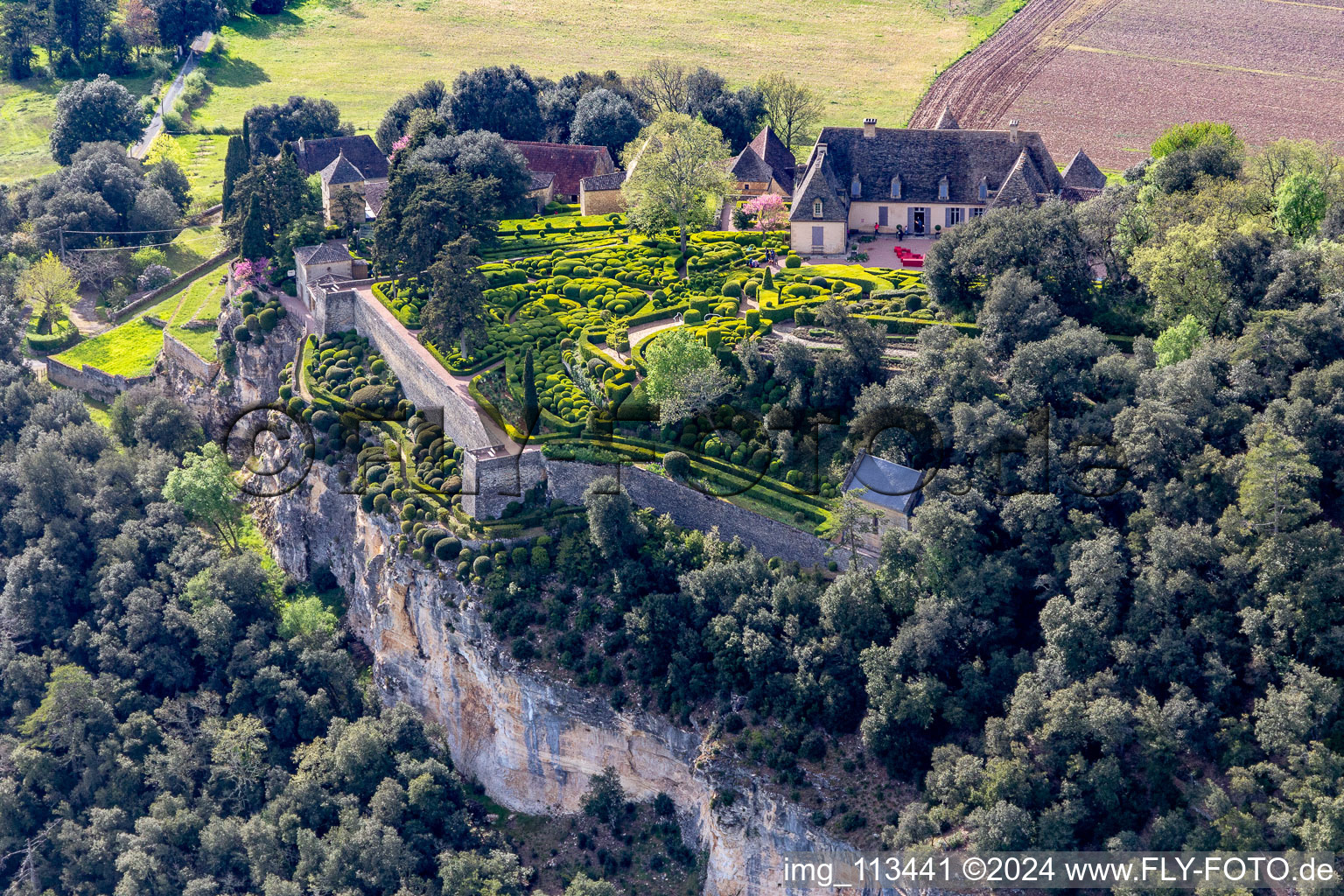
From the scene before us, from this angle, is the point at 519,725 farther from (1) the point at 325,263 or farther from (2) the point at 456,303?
(1) the point at 325,263

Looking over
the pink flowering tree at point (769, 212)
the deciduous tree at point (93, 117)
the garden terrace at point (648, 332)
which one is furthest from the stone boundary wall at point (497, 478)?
the deciduous tree at point (93, 117)

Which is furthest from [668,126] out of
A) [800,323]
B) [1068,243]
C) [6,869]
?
[6,869]

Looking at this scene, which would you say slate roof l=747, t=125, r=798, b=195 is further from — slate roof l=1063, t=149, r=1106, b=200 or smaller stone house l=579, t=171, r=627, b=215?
slate roof l=1063, t=149, r=1106, b=200

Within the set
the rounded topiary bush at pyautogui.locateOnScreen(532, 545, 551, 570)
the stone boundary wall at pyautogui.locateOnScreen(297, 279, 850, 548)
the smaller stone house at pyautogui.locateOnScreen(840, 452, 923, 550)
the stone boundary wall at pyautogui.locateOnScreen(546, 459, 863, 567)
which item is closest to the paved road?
the stone boundary wall at pyautogui.locateOnScreen(297, 279, 850, 548)

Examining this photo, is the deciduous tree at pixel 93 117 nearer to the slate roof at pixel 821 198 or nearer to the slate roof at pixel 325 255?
the slate roof at pixel 325 255

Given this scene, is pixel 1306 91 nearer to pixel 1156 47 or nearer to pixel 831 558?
pixel 1156 47
